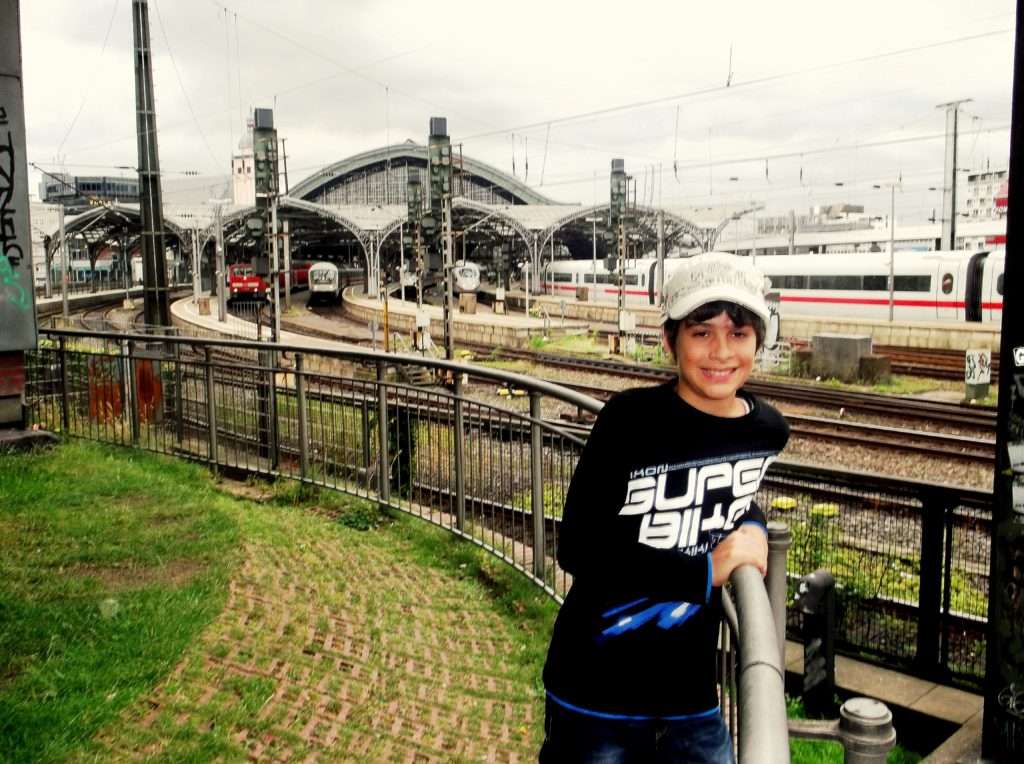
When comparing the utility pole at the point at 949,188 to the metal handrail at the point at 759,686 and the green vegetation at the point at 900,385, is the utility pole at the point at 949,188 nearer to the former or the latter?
the green vegetation at the point at 900,385

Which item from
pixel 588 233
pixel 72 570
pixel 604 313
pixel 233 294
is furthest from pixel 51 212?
pixel 72 570

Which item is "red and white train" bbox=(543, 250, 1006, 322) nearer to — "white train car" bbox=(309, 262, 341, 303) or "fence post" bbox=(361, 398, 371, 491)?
"fence post" bbox=(361, 398, 371, 491)

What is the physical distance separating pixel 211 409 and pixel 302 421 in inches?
43.7

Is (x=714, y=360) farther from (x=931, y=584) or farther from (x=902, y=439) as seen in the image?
(x=902, y=439)

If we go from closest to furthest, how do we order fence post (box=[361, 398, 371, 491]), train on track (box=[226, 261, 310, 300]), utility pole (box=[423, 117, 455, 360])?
fence post (box=[361, 398, 371, 491]) < utility pole (box=[423, 117, 455, 360]) < train on track (box=[226, 261, 310, 300])

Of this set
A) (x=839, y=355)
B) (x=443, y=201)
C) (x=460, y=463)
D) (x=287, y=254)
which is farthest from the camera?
(x=287, y=254)

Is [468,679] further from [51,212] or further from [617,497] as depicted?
[51,212]

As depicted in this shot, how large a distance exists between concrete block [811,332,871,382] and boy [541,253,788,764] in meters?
22.0

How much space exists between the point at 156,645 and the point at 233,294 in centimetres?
5407

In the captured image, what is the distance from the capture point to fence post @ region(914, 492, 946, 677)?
4.80 metres

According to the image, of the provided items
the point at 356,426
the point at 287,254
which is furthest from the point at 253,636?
the point at 287,254

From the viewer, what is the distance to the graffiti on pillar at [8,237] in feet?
26.4

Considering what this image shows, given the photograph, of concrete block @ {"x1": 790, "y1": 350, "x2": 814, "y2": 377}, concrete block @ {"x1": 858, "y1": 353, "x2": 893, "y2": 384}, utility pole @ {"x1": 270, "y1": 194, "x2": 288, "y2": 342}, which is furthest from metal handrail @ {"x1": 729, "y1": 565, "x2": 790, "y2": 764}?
utility pole @ {"x1": 270, "y1": 194, "x2": 288, "y2": 342}

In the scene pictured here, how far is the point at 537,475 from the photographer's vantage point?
5164 mm
